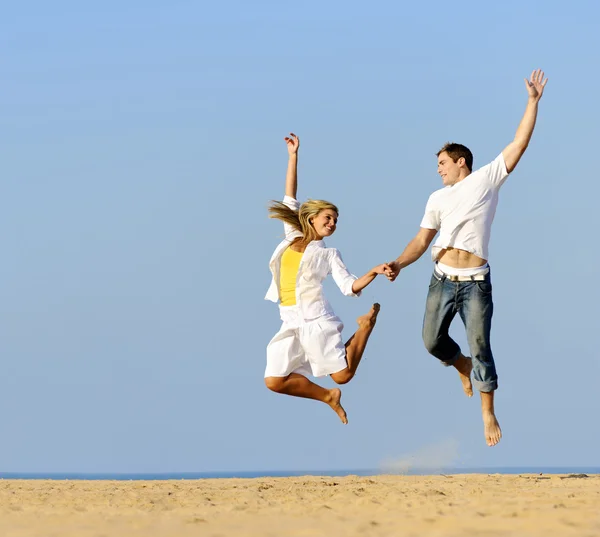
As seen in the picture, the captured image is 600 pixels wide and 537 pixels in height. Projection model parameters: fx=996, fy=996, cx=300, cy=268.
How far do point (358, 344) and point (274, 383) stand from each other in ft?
3.19

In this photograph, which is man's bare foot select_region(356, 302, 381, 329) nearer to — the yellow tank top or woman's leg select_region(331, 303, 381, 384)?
woman's leg select_region(331, 303, 381, 384)

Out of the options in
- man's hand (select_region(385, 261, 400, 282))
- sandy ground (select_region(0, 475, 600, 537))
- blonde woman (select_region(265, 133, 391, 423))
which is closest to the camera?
sandy ground (select_region(0, 475, 600, 537))

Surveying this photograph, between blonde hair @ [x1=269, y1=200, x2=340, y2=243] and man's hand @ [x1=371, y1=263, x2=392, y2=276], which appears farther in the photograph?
blonde hair @ [x1=269, y1=200, x2=340, y2=243]

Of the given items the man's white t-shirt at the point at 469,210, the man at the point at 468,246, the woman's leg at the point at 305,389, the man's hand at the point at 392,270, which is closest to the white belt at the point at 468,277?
the man at the point at 468,246

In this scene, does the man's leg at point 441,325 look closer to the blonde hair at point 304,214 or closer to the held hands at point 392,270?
the held hands at point 392,270

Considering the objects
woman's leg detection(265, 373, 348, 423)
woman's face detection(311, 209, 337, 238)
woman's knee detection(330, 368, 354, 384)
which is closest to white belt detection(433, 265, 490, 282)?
woman's face detection(311, 209, 337, 238)

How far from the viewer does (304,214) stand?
1043 centimetres

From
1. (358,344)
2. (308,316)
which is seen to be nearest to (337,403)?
(358,344)

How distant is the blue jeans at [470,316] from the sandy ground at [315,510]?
109cm

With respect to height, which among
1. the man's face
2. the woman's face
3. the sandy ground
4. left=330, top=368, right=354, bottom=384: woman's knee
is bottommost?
the sandy ground

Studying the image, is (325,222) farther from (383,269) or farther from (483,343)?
(483,343)

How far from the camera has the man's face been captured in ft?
32.8

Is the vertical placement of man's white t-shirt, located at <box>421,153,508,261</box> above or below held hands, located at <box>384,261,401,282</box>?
above

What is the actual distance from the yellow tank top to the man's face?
167 centimetres
